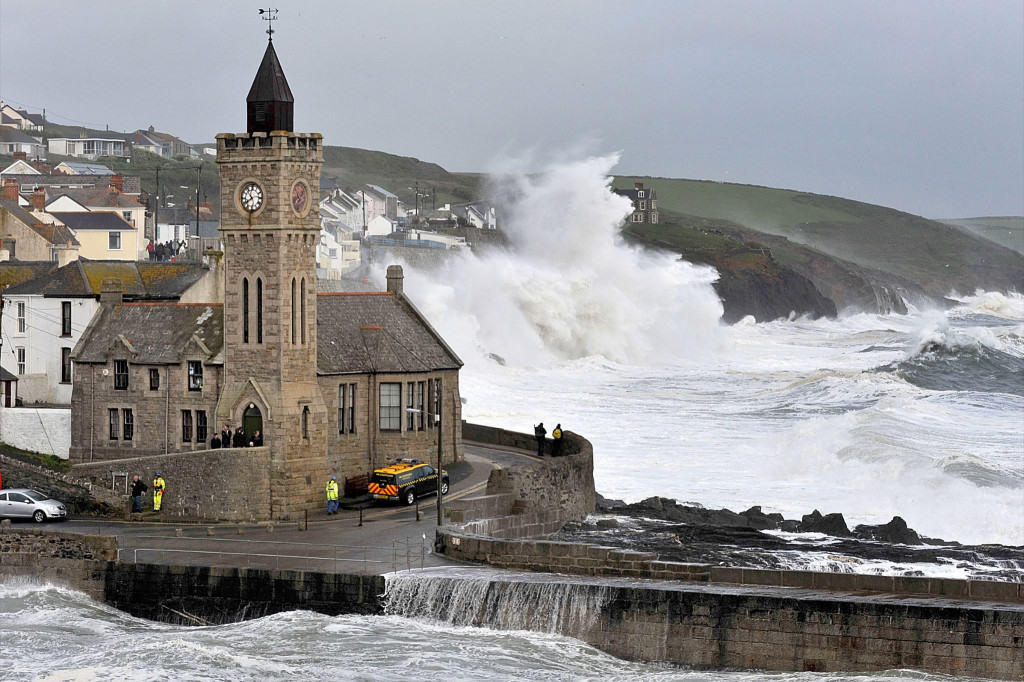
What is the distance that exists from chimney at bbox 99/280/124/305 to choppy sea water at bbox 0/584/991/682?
1383 cm

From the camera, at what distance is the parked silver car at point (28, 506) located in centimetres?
3922

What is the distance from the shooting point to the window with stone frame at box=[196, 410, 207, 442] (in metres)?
41.7

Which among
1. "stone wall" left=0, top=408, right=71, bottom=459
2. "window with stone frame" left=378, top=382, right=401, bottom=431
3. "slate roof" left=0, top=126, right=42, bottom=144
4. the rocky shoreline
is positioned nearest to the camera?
the rocky shoreline

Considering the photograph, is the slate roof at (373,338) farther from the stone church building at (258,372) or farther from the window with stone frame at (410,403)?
the window with stone frame at (410,403)

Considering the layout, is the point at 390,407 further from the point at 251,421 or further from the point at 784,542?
the point at 784,542

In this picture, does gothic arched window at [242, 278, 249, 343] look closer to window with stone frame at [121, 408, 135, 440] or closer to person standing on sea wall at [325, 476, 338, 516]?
person standing on sea wall at [325, 476, 338, 516]

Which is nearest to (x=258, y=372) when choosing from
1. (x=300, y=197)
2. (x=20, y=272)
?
(x=300, y=197)

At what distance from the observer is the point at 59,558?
35375mm

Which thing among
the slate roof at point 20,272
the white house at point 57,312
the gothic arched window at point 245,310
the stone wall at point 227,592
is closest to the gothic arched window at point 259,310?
the gothic arched window at point 245,310

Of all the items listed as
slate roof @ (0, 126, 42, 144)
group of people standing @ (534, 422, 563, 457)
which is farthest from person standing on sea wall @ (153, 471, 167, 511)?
slate roof @ (0, 126, 42, 144)

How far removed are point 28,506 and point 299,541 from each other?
24.0 feet

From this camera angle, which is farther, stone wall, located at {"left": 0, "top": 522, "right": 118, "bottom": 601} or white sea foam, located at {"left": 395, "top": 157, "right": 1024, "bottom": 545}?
white sea foam, located at {"left": 395, "top": 157, "right": 1024, "bottom": 545}

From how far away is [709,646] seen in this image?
28.7 metres

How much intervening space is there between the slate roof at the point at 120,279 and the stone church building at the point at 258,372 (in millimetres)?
5247
